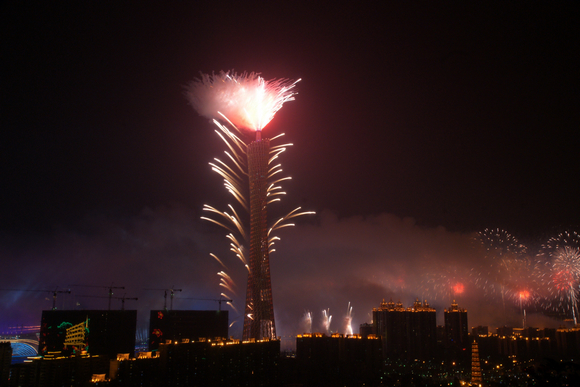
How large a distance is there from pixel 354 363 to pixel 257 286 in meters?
16.8

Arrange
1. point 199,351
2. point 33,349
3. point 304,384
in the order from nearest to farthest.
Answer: point 199,351 < point 304,384 < point 33,349

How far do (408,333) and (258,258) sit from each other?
1445 inches

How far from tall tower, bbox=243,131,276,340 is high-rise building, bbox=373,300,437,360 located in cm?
3226

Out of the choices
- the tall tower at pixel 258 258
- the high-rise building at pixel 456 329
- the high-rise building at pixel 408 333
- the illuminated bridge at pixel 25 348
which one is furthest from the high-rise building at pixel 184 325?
the high-rise building at pixel 456 329

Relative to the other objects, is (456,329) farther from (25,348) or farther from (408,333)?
(25,348)

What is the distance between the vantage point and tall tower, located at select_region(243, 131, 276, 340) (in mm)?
38031

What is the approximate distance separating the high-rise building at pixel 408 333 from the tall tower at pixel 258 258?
3226 centimetres

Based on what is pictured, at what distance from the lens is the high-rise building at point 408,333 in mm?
64312

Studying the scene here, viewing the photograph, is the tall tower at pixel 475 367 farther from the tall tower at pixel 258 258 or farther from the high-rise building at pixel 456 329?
the high-rise building at pixel 456 329

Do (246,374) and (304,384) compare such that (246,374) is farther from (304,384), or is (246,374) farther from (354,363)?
(354,363)

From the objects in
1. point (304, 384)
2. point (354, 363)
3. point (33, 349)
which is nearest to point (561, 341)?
point (354, 363)

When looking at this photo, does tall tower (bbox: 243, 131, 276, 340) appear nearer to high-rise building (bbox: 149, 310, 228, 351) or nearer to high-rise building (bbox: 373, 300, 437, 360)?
high-rise building (bbox: 149, 310, 228, 351)

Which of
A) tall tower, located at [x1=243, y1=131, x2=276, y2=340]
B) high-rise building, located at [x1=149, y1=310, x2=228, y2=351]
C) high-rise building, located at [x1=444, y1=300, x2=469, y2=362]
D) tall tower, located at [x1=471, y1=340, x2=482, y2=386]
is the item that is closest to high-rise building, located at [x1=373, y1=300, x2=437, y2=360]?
high-rise building, located at [x1=444, y1=300, x2=469, y2=362]

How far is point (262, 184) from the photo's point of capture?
38.3 metres
